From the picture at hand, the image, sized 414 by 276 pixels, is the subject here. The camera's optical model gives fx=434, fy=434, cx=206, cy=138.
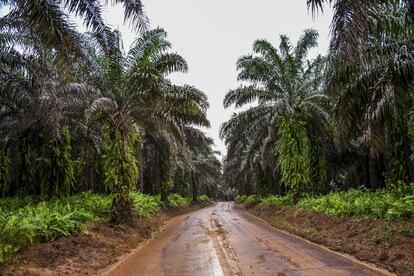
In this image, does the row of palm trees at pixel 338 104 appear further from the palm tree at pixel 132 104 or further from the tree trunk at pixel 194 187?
the tree trunk at pixel 194 187

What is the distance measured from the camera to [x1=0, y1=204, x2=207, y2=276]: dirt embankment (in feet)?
29.1

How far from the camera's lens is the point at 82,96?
18.2m

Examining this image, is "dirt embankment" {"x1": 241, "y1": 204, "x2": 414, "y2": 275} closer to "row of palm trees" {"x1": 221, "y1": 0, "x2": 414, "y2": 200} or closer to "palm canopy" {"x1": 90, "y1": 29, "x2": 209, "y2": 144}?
"row of palm trees" {"x1": 221, "y1": 0, "x2": 414, "y2": 200}

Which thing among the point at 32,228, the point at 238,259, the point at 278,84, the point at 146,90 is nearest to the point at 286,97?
the point at 278,84

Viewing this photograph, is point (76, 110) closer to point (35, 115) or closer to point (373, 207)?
point (35, 115)

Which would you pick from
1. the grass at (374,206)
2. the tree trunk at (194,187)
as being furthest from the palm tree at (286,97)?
the tree trunk at (194,187)

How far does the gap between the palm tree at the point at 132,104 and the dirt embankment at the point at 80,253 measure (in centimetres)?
258

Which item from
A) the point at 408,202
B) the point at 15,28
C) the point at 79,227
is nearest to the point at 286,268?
the point at 408,202

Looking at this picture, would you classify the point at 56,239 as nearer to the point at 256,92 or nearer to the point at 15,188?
the point at 256,92

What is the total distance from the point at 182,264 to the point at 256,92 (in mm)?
15721

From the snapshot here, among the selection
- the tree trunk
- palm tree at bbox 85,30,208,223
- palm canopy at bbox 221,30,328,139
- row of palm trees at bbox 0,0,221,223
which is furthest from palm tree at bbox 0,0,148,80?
the tree trunk

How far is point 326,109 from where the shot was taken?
80.2 feet

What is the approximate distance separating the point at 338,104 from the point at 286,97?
32.1 ft

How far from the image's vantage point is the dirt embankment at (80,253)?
8875 mm
